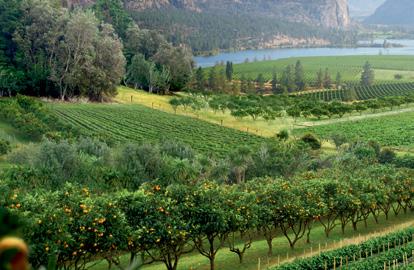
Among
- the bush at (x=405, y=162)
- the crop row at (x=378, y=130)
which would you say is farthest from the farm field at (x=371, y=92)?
the bush at (x=405, y=162)

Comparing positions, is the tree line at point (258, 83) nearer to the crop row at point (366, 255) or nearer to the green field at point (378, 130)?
the green field at point (378, 130)

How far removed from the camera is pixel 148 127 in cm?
6694

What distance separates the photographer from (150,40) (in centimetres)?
11481

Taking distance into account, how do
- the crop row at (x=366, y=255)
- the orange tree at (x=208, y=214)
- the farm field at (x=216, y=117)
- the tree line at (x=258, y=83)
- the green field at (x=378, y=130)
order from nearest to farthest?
the orange tree at (x=208, y=214) → the crop row at (x=366, y=255) → the green field at (x=378, y=130) → the farm field at (x=216, y=117) → the tree line at (x=258, y=83)

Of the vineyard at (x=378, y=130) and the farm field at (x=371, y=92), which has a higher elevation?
the vineyard at (x=378, y=130)

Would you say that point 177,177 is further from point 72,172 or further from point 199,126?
point 199,126

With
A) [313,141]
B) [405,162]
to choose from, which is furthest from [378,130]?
[405,162]

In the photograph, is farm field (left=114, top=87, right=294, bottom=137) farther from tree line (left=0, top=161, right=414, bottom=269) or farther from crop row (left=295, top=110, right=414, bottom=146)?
tree line (left=0, top=161, right=414, bottom=269)

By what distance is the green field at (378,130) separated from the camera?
71.9 meters

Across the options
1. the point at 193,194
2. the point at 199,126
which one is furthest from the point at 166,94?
the point at 193,194

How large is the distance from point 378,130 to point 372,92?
2364 inches

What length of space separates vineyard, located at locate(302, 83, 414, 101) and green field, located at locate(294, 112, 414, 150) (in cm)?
3423

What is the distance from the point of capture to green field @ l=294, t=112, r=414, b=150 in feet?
236

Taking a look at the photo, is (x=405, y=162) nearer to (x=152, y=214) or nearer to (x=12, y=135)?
(x=152, y=214)
